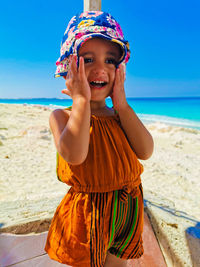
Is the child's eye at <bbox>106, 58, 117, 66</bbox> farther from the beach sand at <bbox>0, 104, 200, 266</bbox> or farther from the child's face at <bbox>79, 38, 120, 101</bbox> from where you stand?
the beach sand at <bbox>0, 104, 200, 266</bbox>

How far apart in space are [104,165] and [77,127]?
0.24m

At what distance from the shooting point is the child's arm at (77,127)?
813 mm

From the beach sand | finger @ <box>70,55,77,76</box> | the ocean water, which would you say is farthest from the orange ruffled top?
the ocean water

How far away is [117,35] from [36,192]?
2744 millimetres

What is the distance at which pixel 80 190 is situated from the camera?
0.92m

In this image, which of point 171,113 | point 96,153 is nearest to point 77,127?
point 96,153

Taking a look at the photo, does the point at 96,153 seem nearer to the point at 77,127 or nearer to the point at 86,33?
the point at 77,127

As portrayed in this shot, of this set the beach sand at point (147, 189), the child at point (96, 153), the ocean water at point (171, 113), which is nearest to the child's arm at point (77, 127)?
the child at point (96, 153)

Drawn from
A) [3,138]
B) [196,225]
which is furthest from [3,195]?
[3,138]

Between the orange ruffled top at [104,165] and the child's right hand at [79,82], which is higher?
the child's right hand at [79,82]

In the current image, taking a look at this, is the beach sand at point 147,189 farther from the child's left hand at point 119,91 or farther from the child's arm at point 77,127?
the child's left hand at point 119,91

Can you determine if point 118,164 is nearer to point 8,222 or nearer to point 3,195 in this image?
point 8,222

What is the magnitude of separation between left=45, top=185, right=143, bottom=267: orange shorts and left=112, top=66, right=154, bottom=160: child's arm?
10.1 inches

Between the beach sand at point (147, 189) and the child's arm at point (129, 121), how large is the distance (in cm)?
93
